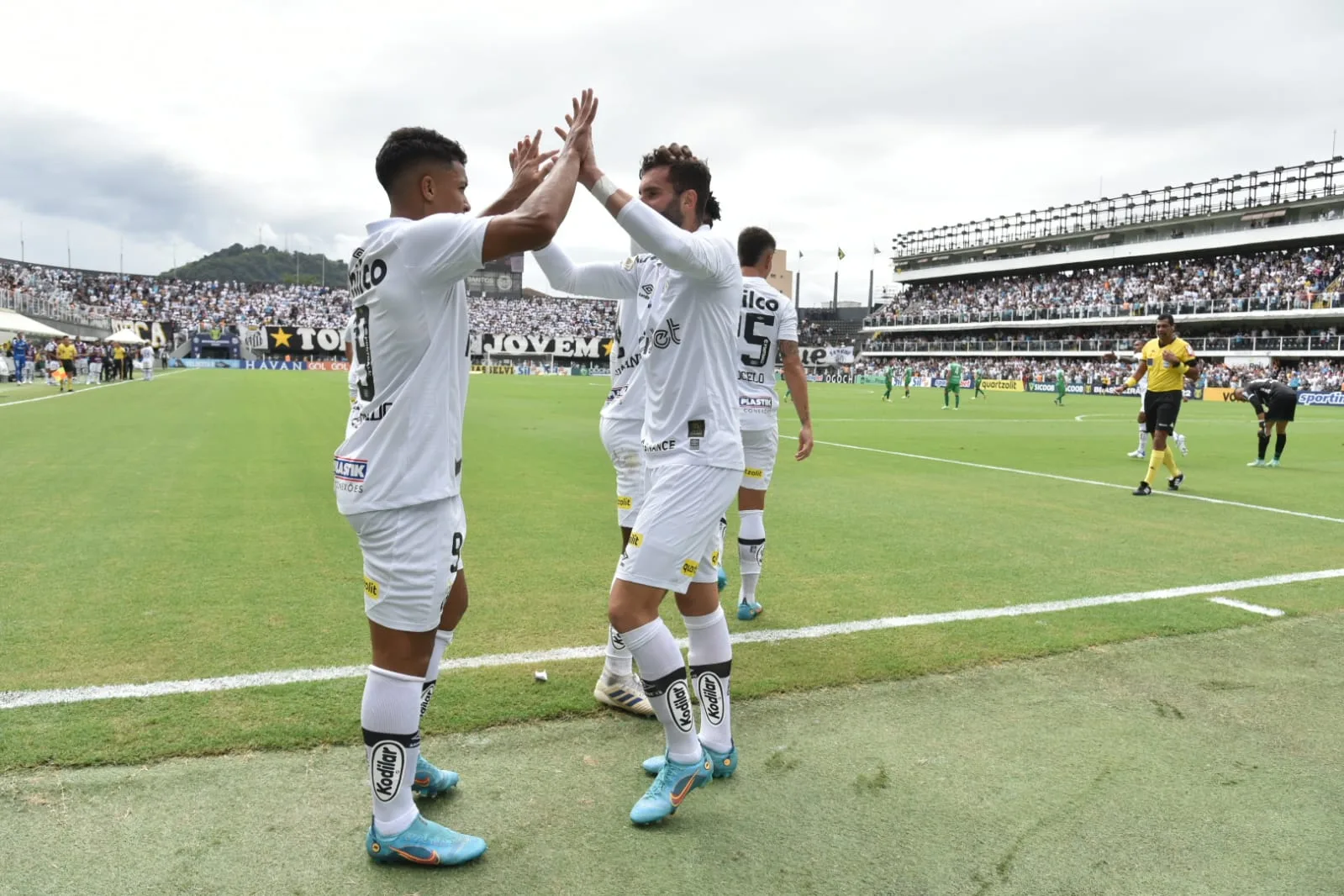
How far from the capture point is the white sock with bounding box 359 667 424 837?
8.97ft

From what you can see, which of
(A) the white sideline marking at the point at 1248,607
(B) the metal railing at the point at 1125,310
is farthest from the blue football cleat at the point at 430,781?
(B) the metal railing at the point at 1125,310

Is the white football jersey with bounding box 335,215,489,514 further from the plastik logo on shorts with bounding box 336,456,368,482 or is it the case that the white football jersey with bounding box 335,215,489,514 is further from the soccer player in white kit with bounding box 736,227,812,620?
the soccer player in white kit with bounding box 736,227,812,620

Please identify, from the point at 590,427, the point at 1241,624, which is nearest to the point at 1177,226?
the point at 590,427

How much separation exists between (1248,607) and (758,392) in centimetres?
364

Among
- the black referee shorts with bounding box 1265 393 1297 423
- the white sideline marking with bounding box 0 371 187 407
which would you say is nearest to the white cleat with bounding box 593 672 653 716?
the black referee shorts with bounding box 1265 393 1297 423

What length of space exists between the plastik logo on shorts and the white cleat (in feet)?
5.90

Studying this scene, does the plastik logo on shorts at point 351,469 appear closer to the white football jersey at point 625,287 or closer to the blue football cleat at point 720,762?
the white football jersey at point 625,287

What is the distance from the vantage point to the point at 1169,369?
11.9m

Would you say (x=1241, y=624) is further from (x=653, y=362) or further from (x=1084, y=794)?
(x=653, y=362)

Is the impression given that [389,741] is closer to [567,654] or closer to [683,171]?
[567,654]

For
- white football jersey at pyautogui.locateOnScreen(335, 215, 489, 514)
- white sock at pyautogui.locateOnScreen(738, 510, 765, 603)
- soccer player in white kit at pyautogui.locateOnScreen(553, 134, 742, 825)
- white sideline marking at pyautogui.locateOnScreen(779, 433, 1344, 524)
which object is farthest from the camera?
white sideline marking at pyautogui.locateOnScreen(779, 433, 1344, 524)

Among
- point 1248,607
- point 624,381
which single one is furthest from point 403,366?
point 1248,607

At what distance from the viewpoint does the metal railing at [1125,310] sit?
2249 inches

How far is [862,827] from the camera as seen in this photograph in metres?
2.96
